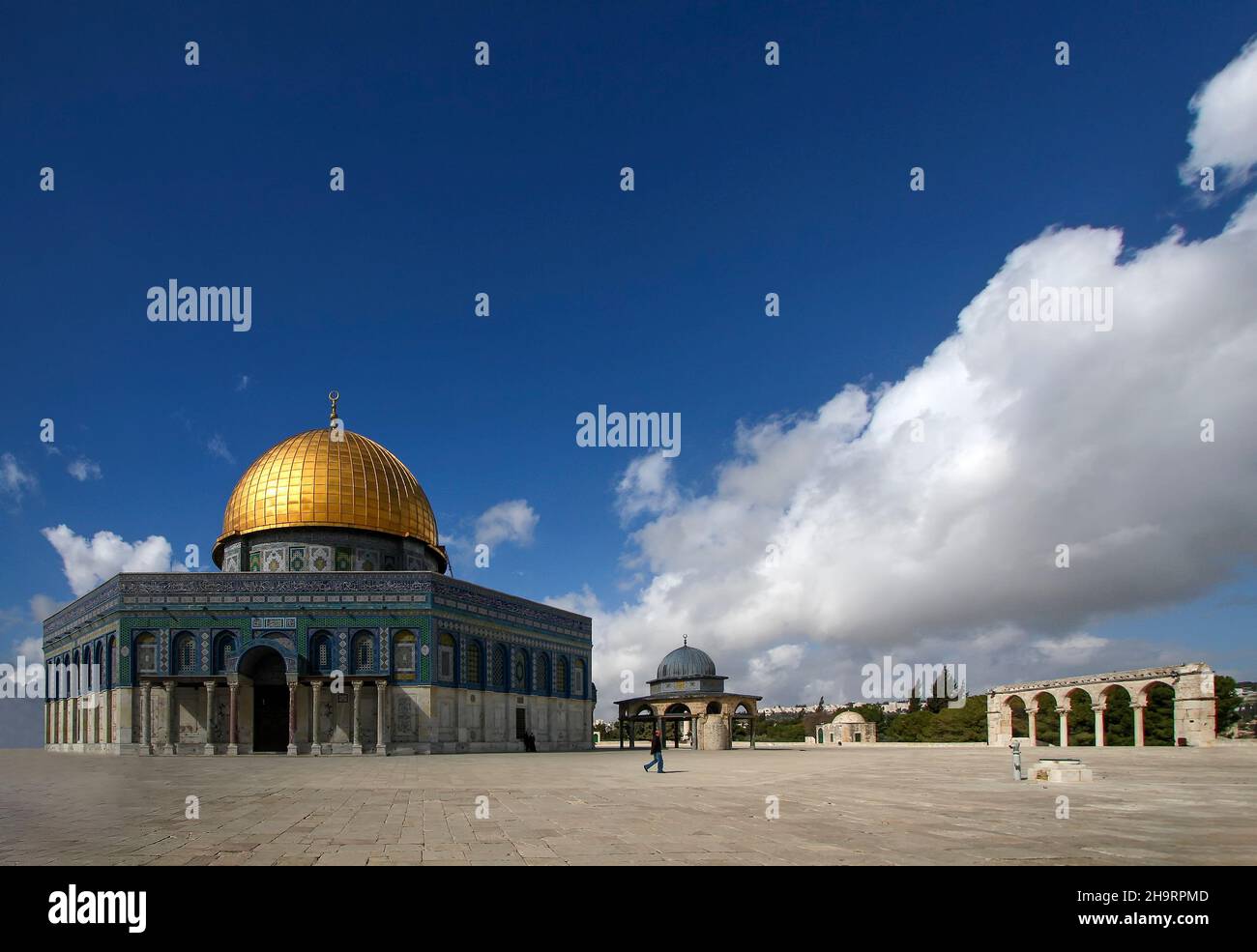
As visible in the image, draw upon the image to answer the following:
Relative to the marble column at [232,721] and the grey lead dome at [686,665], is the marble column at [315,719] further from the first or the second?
the grey lead dome at [686,665]

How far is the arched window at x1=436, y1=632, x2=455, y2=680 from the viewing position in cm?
4094

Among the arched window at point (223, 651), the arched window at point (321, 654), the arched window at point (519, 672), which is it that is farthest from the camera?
the arched window at point (519, 672)

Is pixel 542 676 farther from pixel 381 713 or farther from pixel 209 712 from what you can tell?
pixel 209 712

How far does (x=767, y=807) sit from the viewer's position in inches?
543

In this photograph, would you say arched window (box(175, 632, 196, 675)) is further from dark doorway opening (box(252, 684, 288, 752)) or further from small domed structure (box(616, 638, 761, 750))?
small domed structure (box(616, 638, 761, 750))

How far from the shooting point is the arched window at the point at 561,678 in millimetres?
51750

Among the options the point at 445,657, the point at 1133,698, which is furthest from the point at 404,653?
the point at 1133,698

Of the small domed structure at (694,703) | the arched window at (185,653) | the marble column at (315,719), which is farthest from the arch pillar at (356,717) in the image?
the small domed structure at (694,703)

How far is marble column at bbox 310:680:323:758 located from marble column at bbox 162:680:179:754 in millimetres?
5383

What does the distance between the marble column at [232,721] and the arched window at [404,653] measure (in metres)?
6.60

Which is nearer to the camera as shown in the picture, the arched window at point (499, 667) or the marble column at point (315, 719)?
the marble column at point (315, 719)

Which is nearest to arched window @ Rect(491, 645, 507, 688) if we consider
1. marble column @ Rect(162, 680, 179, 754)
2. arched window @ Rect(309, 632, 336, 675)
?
arched window @ Rect(309, 632, 336, 675)

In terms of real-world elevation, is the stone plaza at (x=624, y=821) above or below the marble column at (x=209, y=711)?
above
